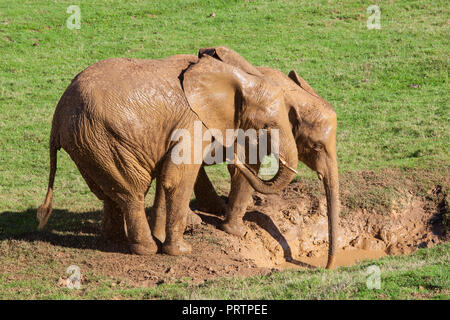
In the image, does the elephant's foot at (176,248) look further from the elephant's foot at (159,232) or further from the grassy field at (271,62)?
the grassy field at (271,62)

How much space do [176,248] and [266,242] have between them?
1.88m

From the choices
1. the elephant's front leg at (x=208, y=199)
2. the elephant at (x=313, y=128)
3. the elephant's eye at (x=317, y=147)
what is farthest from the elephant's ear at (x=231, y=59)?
the elephant's front leg at (x=208, y=199)

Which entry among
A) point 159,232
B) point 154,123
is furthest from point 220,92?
point 159,232

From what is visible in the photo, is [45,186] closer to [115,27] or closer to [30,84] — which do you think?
[30,84]

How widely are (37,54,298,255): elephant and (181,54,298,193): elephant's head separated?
0.04ft

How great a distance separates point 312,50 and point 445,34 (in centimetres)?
423

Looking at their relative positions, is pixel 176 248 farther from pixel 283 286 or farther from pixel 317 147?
pixel 317 147

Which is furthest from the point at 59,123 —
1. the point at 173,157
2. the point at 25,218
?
the point at 25,218

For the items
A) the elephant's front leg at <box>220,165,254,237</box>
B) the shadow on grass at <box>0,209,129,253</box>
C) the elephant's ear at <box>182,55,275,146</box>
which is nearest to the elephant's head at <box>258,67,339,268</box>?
the elephant's ear at <box>182,55,275,146</box>

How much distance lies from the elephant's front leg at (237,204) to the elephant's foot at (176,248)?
1171mm

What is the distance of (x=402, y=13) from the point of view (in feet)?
76.1

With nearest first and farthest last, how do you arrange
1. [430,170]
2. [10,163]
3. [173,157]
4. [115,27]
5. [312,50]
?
[173,157]
[430,170]
[10,163]
[312,50]
[115,27]

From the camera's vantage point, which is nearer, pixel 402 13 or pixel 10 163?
pixel 10 163

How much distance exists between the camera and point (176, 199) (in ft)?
32.7
